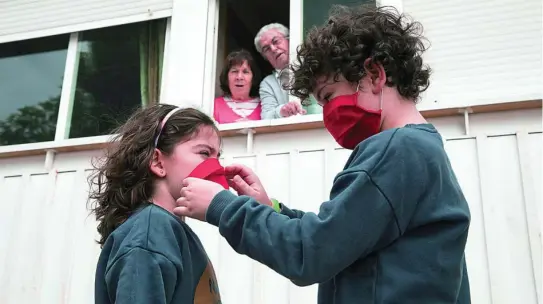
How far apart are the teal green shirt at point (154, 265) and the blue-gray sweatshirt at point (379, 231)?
9.5 inches

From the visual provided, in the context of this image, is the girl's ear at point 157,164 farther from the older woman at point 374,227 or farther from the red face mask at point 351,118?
the red face mask at point 351,118

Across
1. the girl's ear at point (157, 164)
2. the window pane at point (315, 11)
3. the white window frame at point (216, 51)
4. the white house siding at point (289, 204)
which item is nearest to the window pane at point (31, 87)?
the white house siding at point (289, 204)

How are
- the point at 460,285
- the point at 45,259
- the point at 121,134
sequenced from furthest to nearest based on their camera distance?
the point at 45,259 < the point at 121,134 < the point at 460,285

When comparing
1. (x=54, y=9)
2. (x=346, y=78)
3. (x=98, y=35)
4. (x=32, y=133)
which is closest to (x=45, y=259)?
(x=32, y=133)

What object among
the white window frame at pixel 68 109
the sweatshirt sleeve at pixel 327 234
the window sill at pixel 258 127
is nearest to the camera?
the sweatshirt sleeve at pixel 327 234

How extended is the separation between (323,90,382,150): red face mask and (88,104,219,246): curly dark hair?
1.69ft

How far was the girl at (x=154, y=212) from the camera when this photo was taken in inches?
50.5

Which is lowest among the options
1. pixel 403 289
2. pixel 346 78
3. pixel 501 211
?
pixel 403 289

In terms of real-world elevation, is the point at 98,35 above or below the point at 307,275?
above

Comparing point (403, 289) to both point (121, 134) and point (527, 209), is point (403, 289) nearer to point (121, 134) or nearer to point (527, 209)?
point (121, 134)

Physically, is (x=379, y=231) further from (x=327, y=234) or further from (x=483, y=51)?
(x=483, y=51)

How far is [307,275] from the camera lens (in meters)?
1.06

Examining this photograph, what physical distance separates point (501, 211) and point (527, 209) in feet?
0.37

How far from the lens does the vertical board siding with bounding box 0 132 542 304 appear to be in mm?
2432
